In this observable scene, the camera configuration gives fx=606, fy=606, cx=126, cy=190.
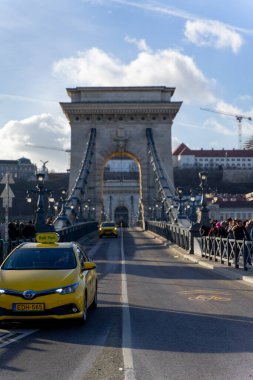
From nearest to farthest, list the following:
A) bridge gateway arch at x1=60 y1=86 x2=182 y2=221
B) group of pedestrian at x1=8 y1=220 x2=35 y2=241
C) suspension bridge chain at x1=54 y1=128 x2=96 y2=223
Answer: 1. group of pedestrian at x1=8 y1=220 x2=35 y2=241
2. suspension bridge chain at x1=54 y1=128 x2=96 y2=223
3. bridge gateway arch at x1=60 y1=86 x2=182 y2=221

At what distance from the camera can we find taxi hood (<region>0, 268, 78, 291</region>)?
9.91 meters

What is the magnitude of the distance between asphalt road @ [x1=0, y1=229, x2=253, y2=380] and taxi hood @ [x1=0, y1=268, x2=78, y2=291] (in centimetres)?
74

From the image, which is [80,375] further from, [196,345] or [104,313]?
[104,313]

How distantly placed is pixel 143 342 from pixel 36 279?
2260mm

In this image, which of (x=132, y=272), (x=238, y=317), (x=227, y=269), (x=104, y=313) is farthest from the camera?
(x=132, y=272)

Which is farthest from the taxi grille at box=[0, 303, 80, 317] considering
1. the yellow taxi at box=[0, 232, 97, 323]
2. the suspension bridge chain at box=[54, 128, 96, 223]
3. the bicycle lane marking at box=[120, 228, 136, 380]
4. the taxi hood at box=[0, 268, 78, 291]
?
the suspension bridge chain at box=[54, 128, 96, 223]

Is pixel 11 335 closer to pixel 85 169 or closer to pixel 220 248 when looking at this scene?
pixel 220 248

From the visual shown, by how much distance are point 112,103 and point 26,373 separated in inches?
3394

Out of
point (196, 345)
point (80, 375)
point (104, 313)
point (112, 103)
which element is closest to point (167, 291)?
point (104, 313)

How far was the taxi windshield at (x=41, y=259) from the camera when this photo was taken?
36.3 feet

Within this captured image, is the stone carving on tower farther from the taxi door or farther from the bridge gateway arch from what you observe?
the taxi door

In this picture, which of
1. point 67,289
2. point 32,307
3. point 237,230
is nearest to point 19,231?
point 237,230

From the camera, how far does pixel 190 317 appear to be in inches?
442

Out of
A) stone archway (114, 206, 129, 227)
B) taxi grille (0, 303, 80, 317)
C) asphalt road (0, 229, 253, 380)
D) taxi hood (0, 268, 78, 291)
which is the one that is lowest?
asphalt road (0, 229, 253, 380)
